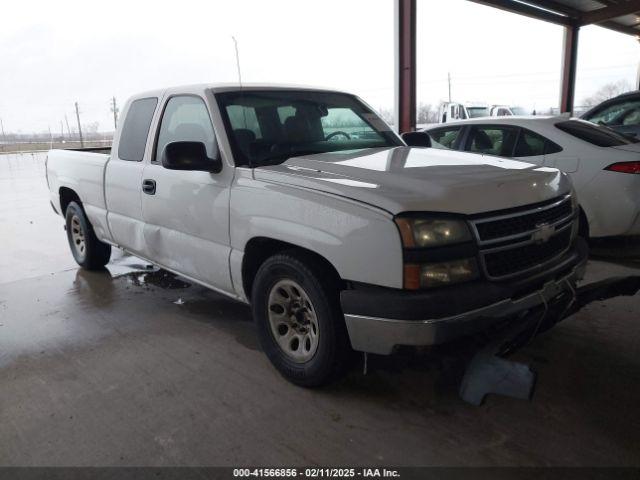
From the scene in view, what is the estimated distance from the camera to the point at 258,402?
277 cm

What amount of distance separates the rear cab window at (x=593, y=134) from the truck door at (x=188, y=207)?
4.01m

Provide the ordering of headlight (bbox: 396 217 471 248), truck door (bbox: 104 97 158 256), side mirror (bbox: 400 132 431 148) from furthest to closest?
side mirror (bbox: 400 132 431 148) → truck door (bbox: 104 97 158 256) → headlight (bbox: 396 217 471 248)

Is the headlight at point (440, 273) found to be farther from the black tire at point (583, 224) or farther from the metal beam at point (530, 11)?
the metal beam at point (530, 11)

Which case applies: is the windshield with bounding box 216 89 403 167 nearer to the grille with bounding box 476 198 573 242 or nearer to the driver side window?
the driver side window

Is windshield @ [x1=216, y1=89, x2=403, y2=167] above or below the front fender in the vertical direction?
above

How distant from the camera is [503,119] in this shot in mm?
5766

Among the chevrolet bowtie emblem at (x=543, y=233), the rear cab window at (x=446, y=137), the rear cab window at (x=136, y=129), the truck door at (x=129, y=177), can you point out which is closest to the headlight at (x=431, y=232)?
the chevrolet bowtie emblem at (x=543, y=233)

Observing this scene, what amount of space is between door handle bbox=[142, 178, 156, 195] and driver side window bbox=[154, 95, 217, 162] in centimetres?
18

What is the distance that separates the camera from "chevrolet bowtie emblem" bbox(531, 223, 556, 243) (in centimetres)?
255

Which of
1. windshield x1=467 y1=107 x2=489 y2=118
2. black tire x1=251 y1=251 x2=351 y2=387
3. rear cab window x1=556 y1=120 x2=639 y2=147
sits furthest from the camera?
windshield x1=467 y1=107 x2=489 y2=118

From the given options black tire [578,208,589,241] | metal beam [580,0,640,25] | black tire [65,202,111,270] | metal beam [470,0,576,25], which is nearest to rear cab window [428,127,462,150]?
black tire [578,208,589,241]

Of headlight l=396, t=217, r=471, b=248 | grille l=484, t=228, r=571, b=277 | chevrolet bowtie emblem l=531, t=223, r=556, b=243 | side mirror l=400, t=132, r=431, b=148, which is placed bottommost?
grille l=484, t=228, r=571, b=277

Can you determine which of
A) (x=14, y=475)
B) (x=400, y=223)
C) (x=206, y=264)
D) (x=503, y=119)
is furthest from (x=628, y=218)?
(x=14, y=475)

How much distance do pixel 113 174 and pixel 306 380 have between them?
2.72 m
